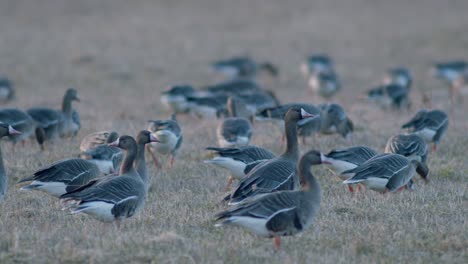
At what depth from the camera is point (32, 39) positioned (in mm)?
35156

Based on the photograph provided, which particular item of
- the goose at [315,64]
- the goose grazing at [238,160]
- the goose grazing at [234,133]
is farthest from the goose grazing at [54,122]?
the goose at [315,64]

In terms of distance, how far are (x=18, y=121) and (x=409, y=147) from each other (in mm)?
6971

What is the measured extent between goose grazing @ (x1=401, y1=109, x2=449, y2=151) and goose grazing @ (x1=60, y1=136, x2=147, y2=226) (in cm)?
686

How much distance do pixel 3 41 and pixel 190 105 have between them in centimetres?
1712

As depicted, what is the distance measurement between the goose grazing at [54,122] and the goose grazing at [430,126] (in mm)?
6504

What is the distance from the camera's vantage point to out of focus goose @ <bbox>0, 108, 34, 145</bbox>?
15.0 metres

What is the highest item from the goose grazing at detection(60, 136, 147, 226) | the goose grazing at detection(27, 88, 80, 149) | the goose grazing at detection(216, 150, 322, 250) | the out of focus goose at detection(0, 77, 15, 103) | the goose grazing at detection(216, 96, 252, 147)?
the out of focus goose at detection(0, 77, 15, 103)

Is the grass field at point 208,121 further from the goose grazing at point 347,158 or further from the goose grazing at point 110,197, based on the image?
the goose grazing at point 347,158

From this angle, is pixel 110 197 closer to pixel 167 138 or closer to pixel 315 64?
pixel 167 138

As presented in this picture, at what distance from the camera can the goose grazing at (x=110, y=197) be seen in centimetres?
912

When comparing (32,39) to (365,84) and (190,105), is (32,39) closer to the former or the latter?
(365,84)

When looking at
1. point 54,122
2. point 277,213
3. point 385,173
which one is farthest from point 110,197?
point 54,122

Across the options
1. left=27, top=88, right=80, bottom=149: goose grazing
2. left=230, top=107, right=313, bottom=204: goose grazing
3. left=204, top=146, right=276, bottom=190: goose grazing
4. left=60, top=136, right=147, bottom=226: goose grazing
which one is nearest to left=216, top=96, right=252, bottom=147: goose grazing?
left=204, top=146, right=276, bottom=190: goose grazing

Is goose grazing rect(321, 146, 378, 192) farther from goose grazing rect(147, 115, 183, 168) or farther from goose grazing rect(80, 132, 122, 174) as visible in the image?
goose grazing rect(80, 132, 122, 174)
